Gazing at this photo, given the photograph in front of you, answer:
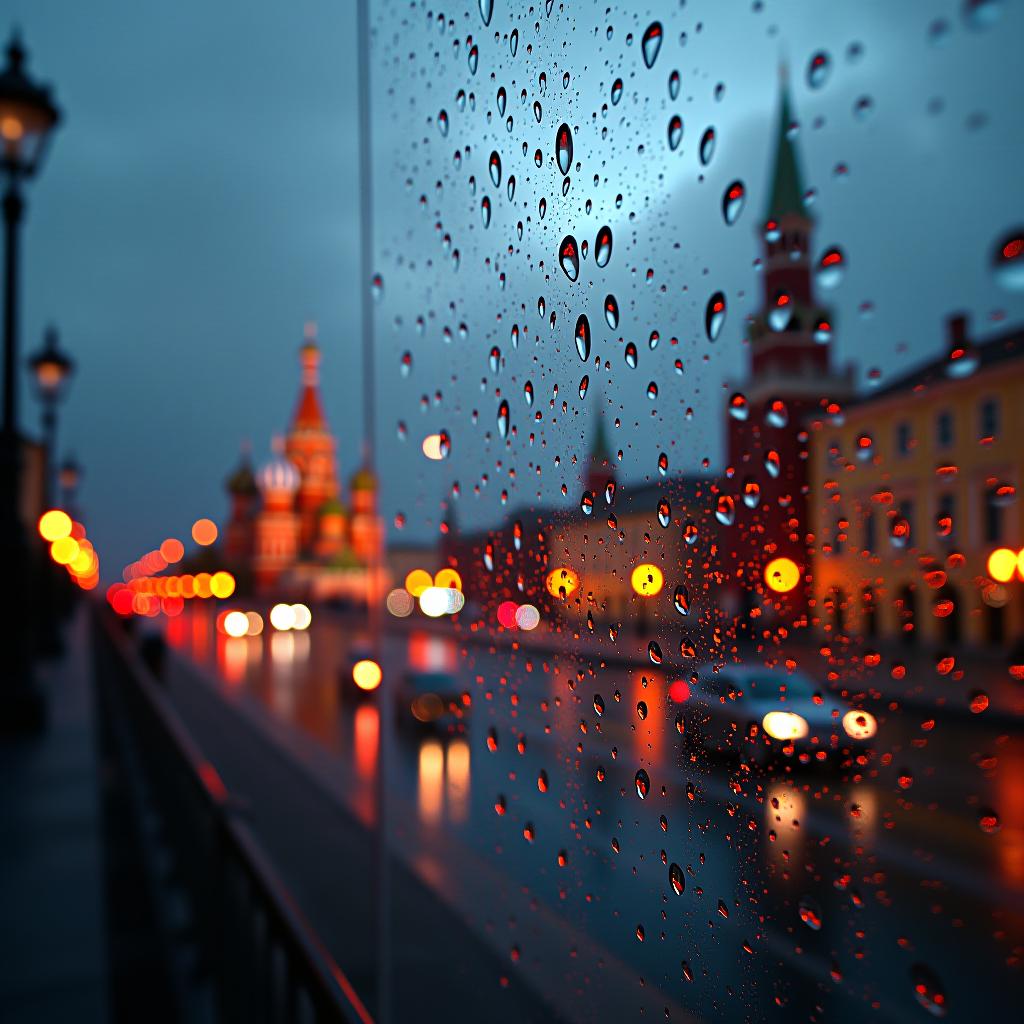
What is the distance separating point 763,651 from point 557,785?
0.55 metres

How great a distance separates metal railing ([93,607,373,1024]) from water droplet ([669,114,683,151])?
140cm

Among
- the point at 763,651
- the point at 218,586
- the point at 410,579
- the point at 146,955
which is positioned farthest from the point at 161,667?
the point at 218,586

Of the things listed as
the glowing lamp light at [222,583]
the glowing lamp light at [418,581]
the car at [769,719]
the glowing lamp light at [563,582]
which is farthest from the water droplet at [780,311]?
the glowing lamp light at [222,583]

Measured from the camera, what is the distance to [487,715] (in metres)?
1.44

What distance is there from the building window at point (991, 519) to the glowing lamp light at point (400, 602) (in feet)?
5.57

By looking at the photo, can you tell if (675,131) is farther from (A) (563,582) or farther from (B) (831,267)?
(A) (563,582)

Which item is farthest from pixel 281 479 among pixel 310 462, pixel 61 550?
pixel 61 550

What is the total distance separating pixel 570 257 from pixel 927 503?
0.61 meters

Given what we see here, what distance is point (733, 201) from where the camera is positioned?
71cm

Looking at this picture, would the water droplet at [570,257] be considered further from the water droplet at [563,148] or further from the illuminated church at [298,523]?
the illuminated church at [298,523]

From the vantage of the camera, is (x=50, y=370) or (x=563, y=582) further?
(x=50, y=370)

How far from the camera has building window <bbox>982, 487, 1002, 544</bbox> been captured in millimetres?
485

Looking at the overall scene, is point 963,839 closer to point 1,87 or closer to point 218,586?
point 1,87

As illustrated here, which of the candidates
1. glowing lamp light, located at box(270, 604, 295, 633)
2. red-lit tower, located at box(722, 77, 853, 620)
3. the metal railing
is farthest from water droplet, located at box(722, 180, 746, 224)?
glowing lamp light, located at box(270, 604, 295, 633)
